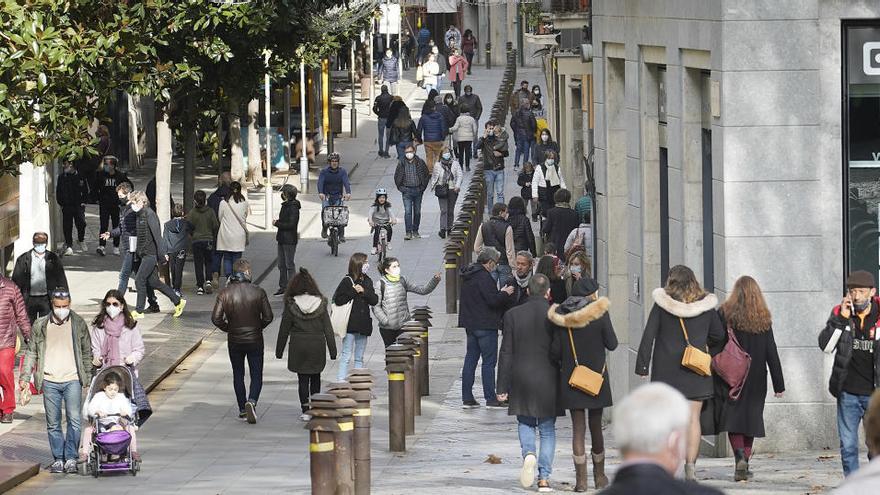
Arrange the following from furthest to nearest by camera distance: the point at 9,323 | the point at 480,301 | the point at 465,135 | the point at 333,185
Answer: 1. the point at 465,135
2. the point at 333,185
3. the point at 480,301
4. the point at 9,323

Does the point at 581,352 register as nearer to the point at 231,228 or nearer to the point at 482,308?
the point at 482,308

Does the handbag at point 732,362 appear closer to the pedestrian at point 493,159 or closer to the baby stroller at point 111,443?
the baby stroller at point 111,443

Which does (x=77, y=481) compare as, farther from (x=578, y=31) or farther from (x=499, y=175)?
(x=499, y=175)

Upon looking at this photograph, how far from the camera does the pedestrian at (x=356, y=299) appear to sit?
59.7 ft

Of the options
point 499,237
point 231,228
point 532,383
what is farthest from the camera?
point 231,228

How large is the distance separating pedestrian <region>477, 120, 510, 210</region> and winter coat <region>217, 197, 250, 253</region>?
814 centimetres

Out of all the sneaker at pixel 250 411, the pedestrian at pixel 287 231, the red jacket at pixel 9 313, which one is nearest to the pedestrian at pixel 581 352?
the sneaker at pixel 250 411

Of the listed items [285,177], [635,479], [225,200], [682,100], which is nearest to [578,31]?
[225,200]

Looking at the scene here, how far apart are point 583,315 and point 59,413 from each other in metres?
5.20

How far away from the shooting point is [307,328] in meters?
17.3

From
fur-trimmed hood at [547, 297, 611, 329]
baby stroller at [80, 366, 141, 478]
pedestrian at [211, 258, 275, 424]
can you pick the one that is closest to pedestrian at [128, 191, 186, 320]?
pedestrian at [211, 258, 275, 424]

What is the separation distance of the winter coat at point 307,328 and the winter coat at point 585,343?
195 inches

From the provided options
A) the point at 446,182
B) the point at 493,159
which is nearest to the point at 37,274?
the point at 446,182

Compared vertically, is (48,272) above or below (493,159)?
below
